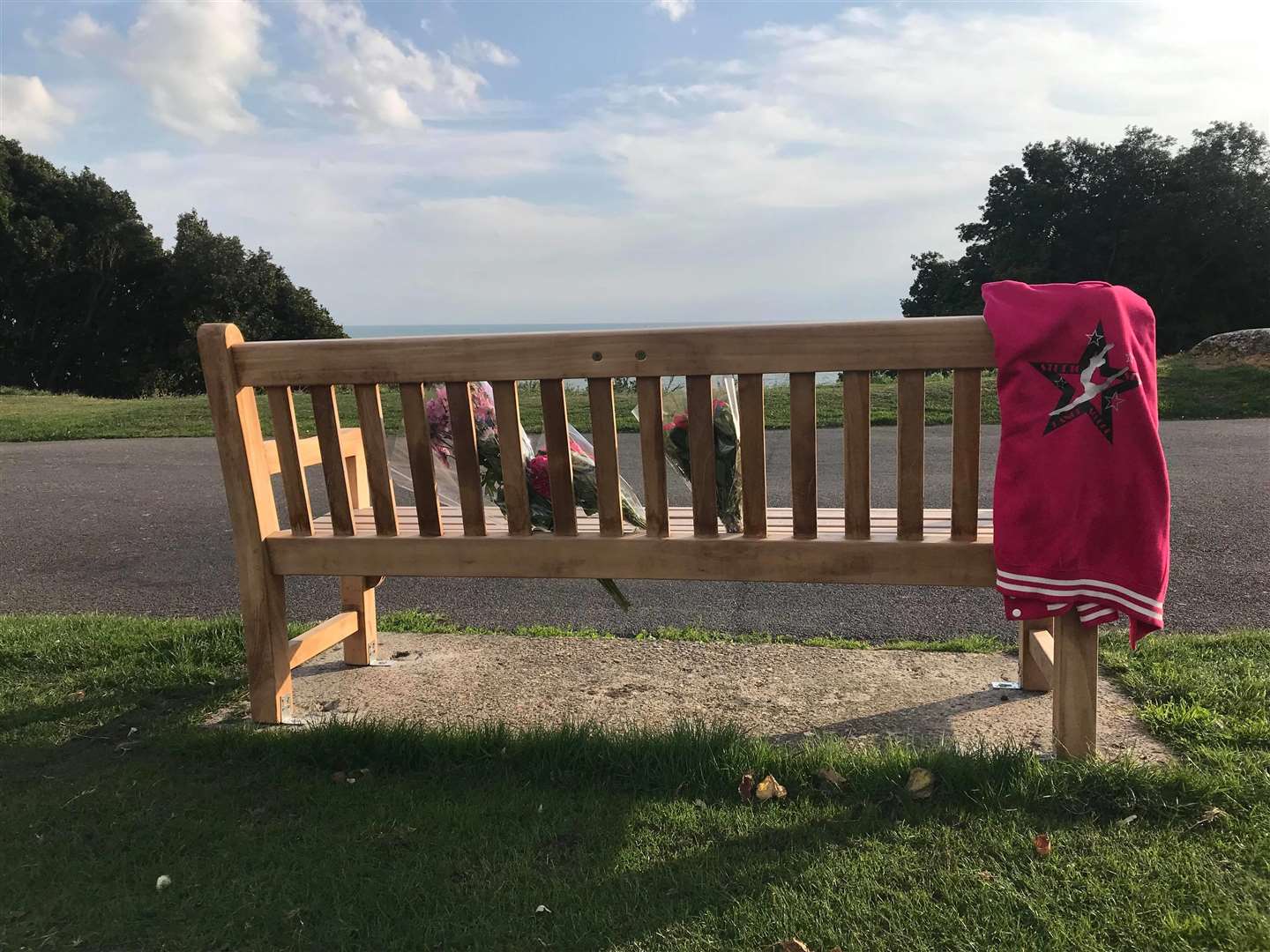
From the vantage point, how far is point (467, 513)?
3.14 metres

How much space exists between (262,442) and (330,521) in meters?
0.38

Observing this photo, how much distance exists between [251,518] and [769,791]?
6.39 feet

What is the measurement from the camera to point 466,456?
310cm

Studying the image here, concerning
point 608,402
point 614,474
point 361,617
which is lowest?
point 361,617

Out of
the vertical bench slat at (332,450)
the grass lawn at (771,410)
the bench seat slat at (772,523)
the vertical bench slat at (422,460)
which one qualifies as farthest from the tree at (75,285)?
the vertical bench slat at (422,460)

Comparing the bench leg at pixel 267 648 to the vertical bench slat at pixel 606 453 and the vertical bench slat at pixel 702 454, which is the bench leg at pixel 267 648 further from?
the vertical bench slat at pixel 702 454

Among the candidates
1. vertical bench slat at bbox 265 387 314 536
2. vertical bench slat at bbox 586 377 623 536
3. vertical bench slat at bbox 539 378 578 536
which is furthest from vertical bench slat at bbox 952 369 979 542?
vertical bench slat at bbox 265 387 314 536

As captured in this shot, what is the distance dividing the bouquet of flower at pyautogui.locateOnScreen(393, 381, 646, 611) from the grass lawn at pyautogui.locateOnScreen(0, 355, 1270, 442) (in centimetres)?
747

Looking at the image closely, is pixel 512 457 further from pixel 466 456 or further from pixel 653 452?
pixel 653 452

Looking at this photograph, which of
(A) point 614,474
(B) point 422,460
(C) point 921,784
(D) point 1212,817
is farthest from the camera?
(B) point 422,460

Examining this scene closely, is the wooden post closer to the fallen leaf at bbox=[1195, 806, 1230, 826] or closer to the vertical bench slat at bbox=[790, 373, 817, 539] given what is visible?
the vertical bench slat at bbox=[790, 373, 817, 539]

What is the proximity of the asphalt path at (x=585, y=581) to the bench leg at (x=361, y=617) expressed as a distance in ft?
2.73

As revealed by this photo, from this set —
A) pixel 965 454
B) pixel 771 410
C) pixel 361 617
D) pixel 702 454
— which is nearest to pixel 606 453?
pixel 702 454

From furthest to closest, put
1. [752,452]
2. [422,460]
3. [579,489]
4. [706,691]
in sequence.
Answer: [706,691] < [579,489] < [422,460] < [752,452]
